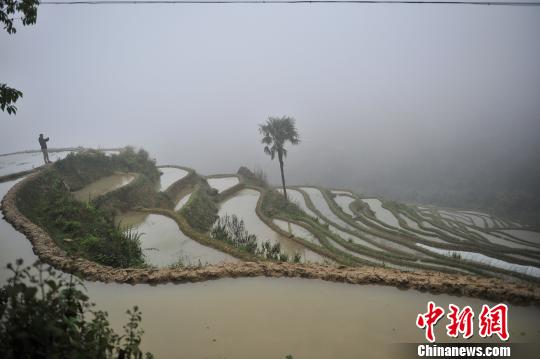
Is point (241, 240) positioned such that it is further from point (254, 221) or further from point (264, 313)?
point (264, 313)

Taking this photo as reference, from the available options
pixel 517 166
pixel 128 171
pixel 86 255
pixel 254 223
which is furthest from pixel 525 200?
pixel 86 255

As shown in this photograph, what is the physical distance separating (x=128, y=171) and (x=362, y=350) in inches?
987

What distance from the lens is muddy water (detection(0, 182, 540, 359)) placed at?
17.9ft

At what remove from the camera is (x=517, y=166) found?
89.7 metres

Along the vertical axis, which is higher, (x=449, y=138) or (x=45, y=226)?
(x=449, y=138)

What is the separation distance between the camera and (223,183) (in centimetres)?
3272

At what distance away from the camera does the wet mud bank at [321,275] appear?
6.61 m

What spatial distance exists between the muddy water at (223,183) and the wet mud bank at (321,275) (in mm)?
20339

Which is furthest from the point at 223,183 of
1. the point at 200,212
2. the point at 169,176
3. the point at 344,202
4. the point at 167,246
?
the point at 167,246

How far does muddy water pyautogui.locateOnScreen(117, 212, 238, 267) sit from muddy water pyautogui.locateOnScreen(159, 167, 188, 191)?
9076 millimetres

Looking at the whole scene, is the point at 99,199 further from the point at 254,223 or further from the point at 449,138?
the point at 449,138

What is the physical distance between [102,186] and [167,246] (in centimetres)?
1099

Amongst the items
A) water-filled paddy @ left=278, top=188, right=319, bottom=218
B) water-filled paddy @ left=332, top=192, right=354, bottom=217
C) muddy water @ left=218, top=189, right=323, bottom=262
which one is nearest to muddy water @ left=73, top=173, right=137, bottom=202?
muddy water @ left=218, top=189, right=323, bottom=262

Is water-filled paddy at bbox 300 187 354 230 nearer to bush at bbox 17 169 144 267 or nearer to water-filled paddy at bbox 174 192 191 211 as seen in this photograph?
water-filled paddy at bbox 174 192 191 211
